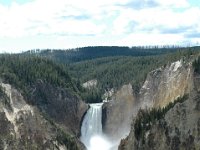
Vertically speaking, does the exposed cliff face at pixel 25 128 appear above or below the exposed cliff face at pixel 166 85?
below

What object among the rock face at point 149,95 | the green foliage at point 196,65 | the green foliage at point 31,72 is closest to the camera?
the green foliage at point 196,65

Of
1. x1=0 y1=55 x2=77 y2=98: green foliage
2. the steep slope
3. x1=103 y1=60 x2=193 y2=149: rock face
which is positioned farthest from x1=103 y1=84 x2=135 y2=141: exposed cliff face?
x1=0 y1=55 x2=77 y2=98: green foliage

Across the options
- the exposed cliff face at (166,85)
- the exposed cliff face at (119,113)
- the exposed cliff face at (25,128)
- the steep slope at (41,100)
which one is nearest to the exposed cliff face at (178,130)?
the exposed cliff face at (166,85)

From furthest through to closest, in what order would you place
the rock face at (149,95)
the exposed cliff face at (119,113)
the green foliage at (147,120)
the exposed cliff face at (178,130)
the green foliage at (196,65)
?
1. the exposed cliff face at (119,113)
2. the rock face at (149,95)
3. the green foliage at (196,65)
4. the green foliage at (147,120)
5. the exposed cliff face at (178,130)

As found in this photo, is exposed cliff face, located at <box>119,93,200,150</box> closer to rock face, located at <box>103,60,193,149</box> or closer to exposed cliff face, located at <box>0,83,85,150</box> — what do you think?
rock face, located at <box>103,60,193,149</box>

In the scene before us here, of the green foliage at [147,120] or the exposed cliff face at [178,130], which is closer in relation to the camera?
the exposed cliff face at [178,130]

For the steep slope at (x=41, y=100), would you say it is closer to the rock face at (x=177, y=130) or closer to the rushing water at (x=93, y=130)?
the rushing water at (x=93, y=130)

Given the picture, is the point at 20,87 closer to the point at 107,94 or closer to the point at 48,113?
the point at 48,113

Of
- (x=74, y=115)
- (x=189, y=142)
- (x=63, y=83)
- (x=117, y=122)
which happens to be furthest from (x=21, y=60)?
(x=189, y=142)
